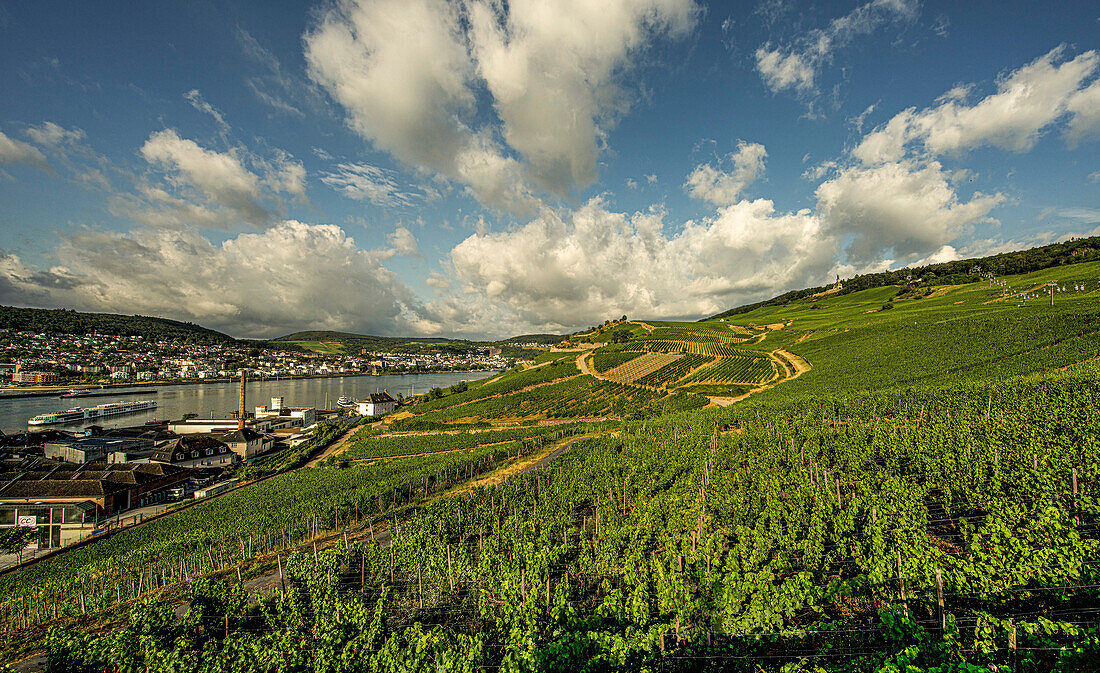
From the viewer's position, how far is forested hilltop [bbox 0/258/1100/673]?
1015 centimetres

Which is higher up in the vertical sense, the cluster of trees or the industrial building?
the cluster of trees

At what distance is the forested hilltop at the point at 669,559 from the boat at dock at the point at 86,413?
8269cm

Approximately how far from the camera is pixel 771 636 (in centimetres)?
1059

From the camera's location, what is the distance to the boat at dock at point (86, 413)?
258ft

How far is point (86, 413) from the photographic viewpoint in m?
91.8

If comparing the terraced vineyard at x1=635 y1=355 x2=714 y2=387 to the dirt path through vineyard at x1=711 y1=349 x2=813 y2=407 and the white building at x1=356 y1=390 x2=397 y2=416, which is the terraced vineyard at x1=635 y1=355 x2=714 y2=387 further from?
the white building at x1=356 y1=390 x2=397 y2=416

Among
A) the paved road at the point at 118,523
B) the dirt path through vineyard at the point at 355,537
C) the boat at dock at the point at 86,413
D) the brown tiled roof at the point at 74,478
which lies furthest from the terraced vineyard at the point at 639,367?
the boat at dock at the point at 86,413

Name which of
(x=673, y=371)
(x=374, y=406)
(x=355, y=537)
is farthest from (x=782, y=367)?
Result: (x=374, y=406)

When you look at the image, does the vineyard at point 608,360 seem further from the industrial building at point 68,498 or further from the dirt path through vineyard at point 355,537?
the industrial building at point 68,498

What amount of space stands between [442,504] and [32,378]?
21387cm

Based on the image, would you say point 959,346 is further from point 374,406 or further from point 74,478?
point 374,406

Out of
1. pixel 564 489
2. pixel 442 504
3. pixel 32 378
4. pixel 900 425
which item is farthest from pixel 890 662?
pixel 32 378

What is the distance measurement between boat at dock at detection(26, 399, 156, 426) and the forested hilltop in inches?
3256

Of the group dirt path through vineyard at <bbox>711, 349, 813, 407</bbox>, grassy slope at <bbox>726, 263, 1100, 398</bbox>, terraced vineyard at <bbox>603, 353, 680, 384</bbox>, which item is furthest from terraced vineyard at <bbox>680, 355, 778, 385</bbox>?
terraced vineyard at <bbox>603, 353, 680, 384</bbox>
